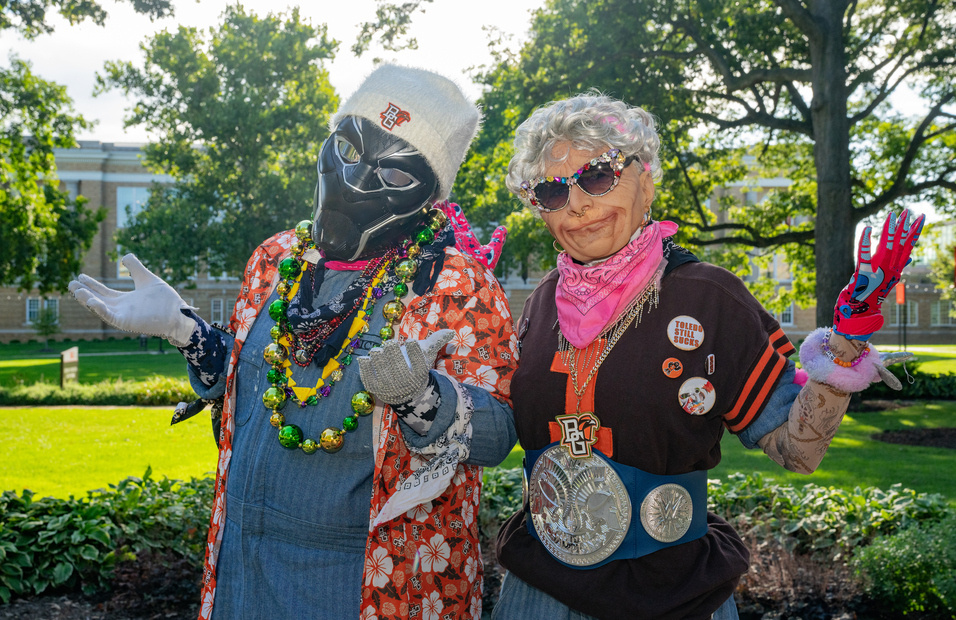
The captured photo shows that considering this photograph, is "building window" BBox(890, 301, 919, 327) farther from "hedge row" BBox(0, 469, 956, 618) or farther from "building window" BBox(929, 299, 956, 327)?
"hedge row" BBox(0, 469, 956, 618)

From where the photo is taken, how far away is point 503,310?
2.18 m

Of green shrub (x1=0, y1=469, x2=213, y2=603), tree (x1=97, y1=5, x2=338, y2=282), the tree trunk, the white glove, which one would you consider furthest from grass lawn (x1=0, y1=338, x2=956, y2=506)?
tree (x1=97, y1=5, x2=338, y2=282)

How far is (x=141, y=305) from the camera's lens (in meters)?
2.18

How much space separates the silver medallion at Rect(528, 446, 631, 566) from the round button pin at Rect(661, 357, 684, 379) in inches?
11.1

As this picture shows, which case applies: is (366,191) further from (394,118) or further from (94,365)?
(94,365)

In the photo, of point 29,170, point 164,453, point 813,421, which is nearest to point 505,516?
point 813,421

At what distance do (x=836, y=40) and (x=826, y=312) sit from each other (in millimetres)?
4060

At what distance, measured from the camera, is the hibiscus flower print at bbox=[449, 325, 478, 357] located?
205cm

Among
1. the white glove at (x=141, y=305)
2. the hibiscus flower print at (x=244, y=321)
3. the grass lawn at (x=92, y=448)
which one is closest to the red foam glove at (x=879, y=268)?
the hibiscus flower print at (x=244, y=321)

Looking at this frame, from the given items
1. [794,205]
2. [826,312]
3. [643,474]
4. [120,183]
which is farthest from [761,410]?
[120,183]

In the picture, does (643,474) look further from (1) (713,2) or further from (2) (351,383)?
(1) (713,2)

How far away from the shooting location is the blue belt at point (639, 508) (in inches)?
74.0

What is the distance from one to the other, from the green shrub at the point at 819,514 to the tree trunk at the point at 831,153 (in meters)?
6.67

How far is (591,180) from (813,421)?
2.71 ft
